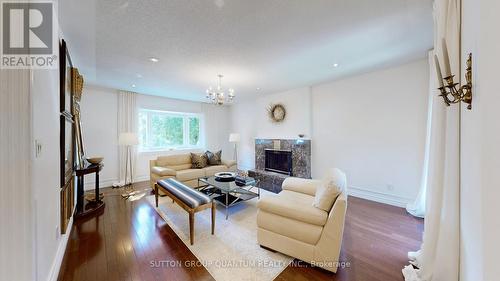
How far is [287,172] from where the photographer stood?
4.84 metres

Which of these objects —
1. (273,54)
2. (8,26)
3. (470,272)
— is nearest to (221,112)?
(273,54)

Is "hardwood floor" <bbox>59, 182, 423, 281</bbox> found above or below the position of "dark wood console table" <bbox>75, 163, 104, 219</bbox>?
below

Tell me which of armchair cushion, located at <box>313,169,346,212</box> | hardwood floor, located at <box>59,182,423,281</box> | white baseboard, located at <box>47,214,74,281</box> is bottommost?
hardwood floor, located at <box>59,182,423,281</box>

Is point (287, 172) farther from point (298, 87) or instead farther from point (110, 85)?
point (110, 85)

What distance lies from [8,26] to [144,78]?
2.84 metres

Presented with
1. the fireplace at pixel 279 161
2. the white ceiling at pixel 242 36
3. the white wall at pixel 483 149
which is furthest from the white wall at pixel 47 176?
the fireplace at pixel 279 161

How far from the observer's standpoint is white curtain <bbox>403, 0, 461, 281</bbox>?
1253 mm

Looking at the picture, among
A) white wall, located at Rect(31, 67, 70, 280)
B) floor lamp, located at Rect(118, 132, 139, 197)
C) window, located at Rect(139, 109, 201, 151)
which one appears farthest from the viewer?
window, located at Rect(139, 109, 201, 151)

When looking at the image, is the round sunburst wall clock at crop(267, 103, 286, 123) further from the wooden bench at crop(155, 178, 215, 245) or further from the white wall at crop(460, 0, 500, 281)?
the white wall at crop(460, 0, 500, 281)

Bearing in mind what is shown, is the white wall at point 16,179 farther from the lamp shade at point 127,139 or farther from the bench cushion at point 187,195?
the lamp shade at point 127,139

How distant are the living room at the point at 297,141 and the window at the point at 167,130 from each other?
739 mm

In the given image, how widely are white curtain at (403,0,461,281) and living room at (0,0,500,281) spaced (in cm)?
1

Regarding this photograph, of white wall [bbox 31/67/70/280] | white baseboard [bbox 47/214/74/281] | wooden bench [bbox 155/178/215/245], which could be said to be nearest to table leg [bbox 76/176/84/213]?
white baseboard [bbox 47/214/74/281]

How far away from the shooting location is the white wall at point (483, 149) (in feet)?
2.21
